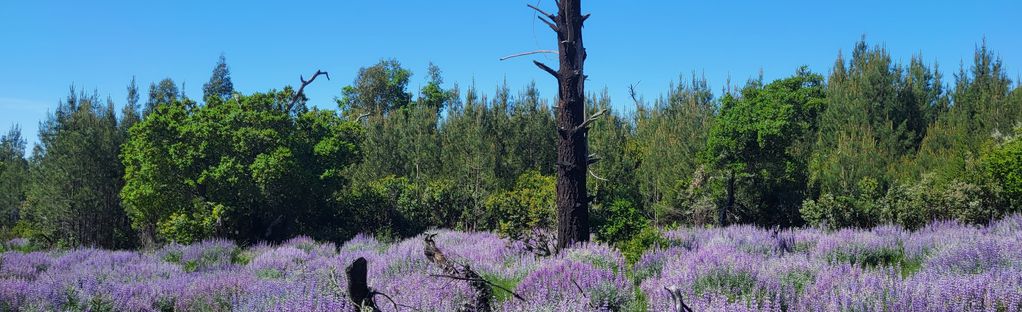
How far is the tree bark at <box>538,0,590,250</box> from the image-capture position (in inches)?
357

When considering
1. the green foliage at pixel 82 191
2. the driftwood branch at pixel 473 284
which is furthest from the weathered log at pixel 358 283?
the green foliage at pixel 82 191

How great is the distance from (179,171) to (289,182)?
277cm

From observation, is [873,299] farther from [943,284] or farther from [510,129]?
[510,129]

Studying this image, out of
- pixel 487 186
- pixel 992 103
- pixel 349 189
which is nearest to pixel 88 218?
pixel 349 189

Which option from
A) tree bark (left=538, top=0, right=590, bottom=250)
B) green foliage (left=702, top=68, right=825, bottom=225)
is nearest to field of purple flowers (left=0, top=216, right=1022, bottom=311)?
tree bark (left=538, top=0, right=590, bottom=250)

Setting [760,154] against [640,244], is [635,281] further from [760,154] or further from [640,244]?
[760,154]

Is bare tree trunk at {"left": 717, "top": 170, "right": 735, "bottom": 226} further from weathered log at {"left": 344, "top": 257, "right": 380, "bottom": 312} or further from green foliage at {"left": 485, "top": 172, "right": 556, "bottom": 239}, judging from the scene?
weathered log at {"left": 344, "top": 257, "right": 380, "bottom": 312}

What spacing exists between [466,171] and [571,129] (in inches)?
424

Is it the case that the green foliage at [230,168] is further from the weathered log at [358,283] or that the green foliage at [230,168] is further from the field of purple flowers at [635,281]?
the weathered log at [358,283]

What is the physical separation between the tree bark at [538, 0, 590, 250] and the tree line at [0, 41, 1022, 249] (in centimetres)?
68

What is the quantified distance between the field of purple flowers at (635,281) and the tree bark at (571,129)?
852mm

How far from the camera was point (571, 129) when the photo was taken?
29.8 feet

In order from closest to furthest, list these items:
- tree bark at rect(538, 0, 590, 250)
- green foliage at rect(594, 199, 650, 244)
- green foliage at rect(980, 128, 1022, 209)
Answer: green foliage at rect(594, 199, 650, 244), tree bark at rect(538, 0, 590, 250), green foliage at rect(980, 128, 1022, 209)

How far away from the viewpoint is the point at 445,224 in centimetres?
1889
